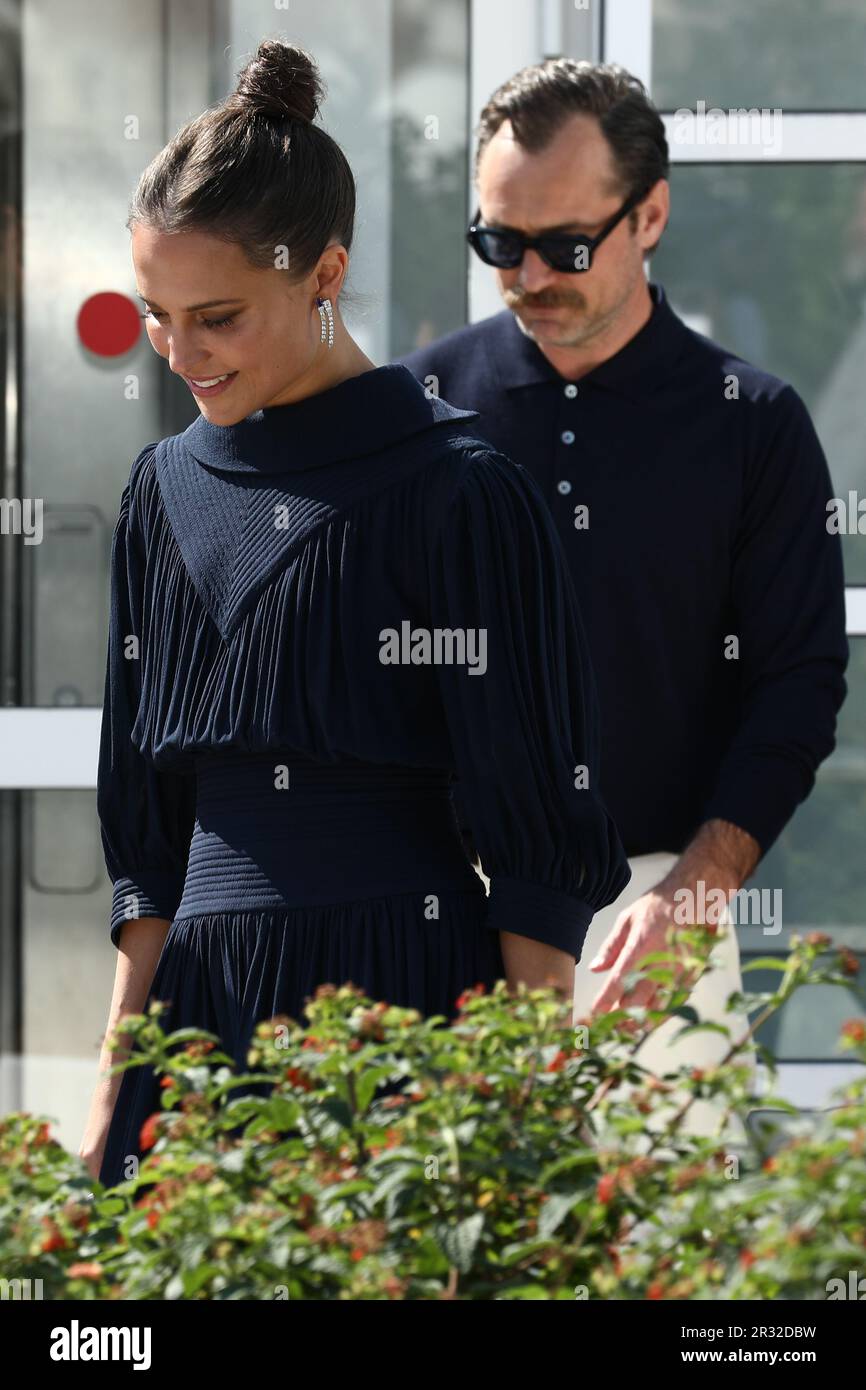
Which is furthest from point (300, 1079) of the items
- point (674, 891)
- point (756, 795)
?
point (756, 795)

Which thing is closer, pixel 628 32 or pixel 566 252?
pixel 566 252

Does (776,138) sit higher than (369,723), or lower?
higher

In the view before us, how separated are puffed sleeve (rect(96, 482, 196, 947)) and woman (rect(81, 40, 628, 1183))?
10 centimetres

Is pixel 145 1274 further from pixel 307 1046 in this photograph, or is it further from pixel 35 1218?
pixel 307 1046

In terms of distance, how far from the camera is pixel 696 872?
9.59 ft

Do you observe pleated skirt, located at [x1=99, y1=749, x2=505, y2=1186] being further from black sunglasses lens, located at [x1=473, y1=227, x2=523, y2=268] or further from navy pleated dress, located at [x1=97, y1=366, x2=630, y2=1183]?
black sunglasses lens, located at [x1=473, y1=227, x2=523, y2=268]

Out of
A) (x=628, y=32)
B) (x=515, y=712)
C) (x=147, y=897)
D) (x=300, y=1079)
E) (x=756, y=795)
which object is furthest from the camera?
(x=628, y=32)

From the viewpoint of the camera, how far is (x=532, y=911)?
208 centimetres

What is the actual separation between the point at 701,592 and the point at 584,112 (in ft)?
2.45

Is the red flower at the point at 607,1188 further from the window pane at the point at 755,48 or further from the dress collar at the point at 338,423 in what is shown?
the window pane at the point at 755,48

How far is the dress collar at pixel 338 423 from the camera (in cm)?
217

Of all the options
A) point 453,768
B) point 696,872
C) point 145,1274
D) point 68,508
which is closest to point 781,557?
point 696,872

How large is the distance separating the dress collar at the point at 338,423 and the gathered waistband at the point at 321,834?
0.30 meters

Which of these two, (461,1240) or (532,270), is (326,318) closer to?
(532,270)
